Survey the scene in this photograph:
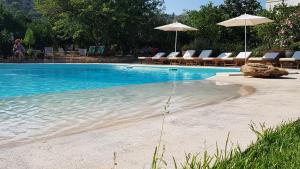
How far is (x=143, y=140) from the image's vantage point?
3900 mm

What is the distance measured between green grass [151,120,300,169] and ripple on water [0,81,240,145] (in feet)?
7.80

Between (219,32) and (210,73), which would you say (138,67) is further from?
(219,32)

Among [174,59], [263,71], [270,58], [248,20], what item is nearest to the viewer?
[263,71]

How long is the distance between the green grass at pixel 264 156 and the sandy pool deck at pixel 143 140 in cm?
29

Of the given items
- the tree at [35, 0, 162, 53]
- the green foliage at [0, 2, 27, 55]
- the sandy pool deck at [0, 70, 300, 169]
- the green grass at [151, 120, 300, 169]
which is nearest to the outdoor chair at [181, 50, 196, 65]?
the tree at [35, 0, 162, 53]

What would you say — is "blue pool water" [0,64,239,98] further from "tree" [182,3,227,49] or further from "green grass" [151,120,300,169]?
"green grass" [151,120,300,169]

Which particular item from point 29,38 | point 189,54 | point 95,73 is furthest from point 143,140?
point 29,38

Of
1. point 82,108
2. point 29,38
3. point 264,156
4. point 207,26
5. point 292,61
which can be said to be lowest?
point 82,108

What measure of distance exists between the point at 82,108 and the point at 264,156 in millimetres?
4205

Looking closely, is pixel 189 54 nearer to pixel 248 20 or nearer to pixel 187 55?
pixel 187 55

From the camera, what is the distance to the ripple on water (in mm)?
5059

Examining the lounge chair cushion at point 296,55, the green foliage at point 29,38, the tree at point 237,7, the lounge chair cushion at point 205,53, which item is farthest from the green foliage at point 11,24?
the lounge chair cushion at point 296,55

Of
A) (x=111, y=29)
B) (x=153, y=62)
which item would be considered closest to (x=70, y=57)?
(x=111, y=29)

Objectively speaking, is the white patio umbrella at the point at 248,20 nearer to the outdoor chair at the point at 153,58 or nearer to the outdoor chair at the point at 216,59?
the outdoor chair at the point at 216,59
